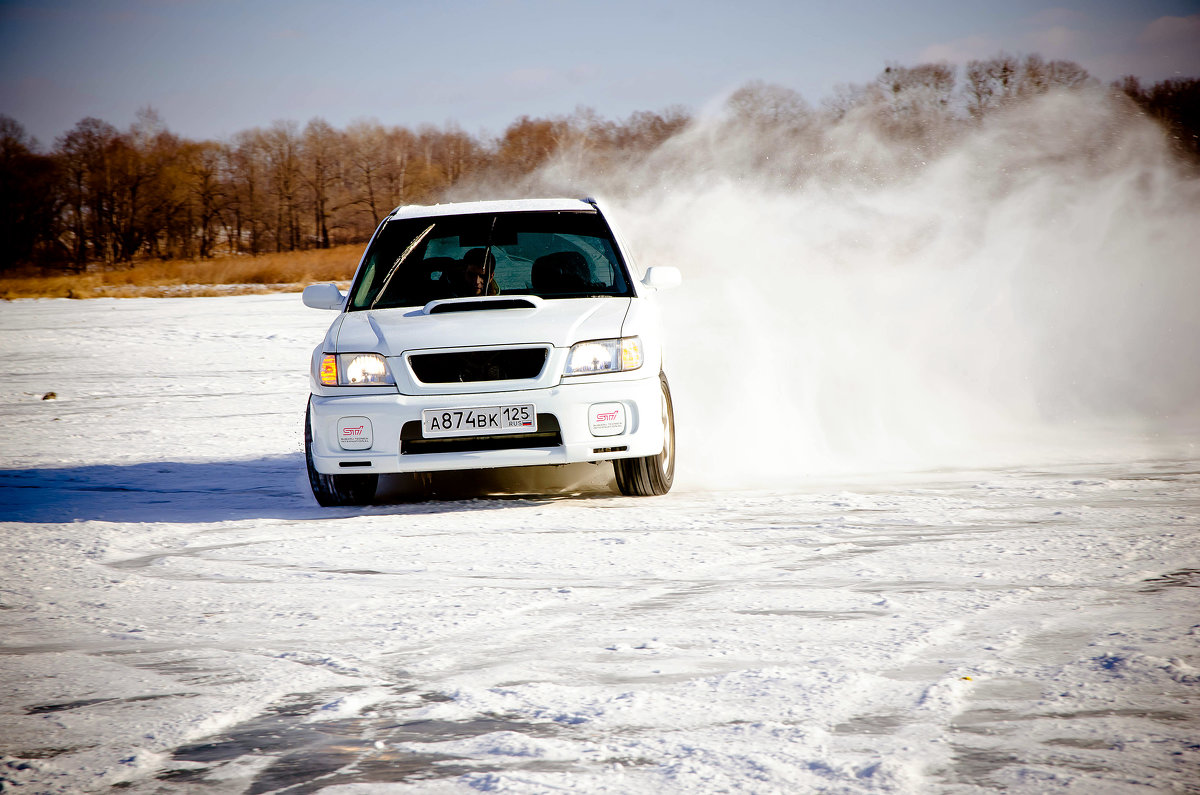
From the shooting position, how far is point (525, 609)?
146 inches

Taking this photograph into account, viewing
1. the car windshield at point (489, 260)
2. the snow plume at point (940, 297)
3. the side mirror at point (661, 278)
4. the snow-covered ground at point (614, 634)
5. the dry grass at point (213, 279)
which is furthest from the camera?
the dry grass at point (213, 279)

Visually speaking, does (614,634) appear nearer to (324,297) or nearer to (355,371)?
(355,371)

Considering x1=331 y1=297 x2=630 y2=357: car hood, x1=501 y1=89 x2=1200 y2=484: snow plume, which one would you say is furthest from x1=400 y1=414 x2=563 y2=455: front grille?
x1=501 y1=89 x2=1200 y2=484: snow plume

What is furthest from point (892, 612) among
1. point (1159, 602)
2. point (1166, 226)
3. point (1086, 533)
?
point (1166, 226)

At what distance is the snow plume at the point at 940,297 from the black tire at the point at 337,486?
2008mm

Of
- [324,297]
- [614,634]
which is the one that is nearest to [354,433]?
[324,297]

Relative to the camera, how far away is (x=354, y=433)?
541 cm

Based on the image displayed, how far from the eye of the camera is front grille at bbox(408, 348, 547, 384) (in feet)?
17.9

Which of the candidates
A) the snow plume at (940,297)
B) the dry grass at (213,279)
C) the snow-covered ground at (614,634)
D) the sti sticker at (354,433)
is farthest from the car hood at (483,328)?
the dry grass at (213,279)

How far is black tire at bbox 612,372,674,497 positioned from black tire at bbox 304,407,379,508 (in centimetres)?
136

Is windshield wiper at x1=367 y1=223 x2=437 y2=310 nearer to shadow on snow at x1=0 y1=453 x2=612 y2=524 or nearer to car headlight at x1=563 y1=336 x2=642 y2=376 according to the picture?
shadow on snow at x1=0 y1=453 x2=612 y2=524

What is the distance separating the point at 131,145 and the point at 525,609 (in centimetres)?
7087

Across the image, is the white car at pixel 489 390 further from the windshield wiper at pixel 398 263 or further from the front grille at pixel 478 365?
the windshield wiper at pixel 398 263

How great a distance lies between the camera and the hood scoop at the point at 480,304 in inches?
228
